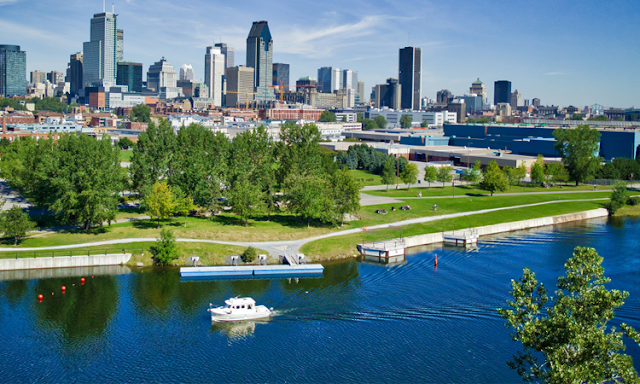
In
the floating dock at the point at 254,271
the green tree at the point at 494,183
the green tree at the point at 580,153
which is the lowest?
the floating dock at the point at 254,271

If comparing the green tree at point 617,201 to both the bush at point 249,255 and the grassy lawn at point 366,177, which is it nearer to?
the grassy lawn at point 366,177

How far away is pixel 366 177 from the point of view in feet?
323

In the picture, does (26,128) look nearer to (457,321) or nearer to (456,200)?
(456,200)

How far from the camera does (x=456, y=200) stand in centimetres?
7388

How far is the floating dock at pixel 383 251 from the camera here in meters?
50.7

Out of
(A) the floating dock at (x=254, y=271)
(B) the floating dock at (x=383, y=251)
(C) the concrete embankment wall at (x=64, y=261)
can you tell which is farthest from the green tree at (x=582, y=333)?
(C) the concrete embankment wall at (x=64, y=261)

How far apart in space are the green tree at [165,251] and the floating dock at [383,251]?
16.8 metres

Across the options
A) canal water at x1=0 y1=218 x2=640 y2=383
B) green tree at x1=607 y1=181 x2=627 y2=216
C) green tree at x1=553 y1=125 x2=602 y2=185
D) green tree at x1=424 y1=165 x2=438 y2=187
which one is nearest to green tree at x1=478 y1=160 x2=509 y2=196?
green tree at x1=424 y1=165 x2=438 y2=187

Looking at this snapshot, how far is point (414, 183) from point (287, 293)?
50.7 meters

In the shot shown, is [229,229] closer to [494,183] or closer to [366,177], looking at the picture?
[494,183]

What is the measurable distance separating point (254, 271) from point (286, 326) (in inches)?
449

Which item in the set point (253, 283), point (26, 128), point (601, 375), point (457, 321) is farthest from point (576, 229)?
point (26, 128)

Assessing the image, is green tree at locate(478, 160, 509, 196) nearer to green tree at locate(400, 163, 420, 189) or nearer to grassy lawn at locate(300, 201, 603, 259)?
grassy lawn at locate(300, 201, 603, 259)

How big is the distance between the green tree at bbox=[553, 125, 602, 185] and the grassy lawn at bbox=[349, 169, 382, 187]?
105ft
